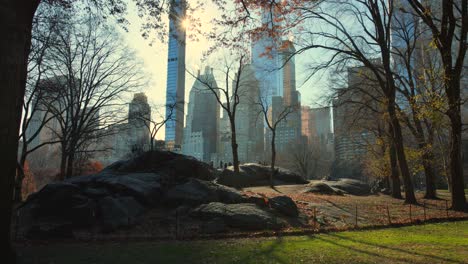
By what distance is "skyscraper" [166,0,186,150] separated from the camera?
1252 cm

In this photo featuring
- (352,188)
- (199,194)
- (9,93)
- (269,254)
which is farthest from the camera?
(352,188)

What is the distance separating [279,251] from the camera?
8.48 meters

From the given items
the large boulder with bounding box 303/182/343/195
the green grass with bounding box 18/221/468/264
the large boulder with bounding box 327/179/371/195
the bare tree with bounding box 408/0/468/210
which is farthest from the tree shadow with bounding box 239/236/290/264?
the large boulder with bounding box 327/179/371/195

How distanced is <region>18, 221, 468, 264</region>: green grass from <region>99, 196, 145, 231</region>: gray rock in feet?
7.74

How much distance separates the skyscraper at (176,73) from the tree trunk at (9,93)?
563 cm

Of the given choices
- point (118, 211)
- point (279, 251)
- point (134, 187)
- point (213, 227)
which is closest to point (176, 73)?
point (134, 187)

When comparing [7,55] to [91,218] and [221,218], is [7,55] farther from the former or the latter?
[221,218]

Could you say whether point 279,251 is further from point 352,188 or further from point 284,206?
point 352,188

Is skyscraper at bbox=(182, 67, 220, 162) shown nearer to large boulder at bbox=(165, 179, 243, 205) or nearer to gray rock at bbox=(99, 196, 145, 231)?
large boulder at bbox=(165, 179, 243, 205)

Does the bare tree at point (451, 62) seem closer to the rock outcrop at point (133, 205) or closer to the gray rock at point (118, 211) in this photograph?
the rock outcrop at point (133, 205)

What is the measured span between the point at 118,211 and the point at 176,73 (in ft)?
84.7

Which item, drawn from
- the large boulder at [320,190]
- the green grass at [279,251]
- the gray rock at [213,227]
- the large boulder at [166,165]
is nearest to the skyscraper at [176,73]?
the large boulder at [166,165]

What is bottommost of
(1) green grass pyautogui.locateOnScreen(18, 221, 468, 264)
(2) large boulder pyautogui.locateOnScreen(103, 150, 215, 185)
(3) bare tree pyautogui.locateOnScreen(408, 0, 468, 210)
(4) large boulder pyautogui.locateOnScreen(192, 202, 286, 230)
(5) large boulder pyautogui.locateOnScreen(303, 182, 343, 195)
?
(1) green grass pyautogui.locateOnScreen(18, 221, 468, 264)

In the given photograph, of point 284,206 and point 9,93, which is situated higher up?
point 9,93
